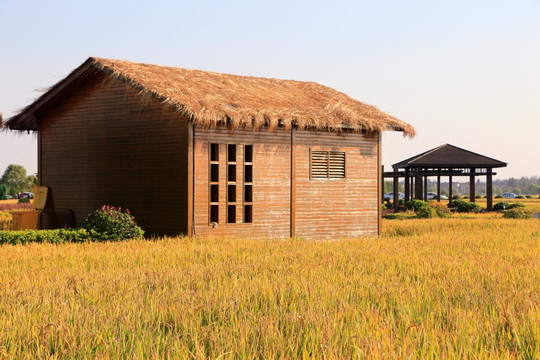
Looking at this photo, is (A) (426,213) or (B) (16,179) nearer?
(A) (426,213)

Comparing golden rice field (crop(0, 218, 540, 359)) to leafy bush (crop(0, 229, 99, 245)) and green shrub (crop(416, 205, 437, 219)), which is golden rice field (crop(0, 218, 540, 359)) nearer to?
leafy bush (crop(0, 229, 99, 245))

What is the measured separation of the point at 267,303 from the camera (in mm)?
6906

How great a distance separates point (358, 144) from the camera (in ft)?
62.2

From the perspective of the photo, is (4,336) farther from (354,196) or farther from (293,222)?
(354,196)

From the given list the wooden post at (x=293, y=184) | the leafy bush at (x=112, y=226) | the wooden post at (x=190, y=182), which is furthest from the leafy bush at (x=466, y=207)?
the leafy bush at (x=112, y=226)

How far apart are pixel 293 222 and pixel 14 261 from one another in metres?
8.11

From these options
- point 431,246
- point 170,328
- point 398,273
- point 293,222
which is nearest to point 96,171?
point 293,222

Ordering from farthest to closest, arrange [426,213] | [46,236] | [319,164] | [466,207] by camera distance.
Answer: [466,207] → [426,213] → [319,164] → [46,236]

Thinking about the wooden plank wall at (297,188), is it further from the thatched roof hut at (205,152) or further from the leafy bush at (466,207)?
the leafy bush at (466,207)

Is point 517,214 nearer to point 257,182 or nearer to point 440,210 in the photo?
point 440,210

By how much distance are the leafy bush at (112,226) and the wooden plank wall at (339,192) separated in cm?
449

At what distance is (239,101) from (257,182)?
2.04 m

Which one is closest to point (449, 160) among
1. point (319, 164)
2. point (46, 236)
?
point (319, 164)

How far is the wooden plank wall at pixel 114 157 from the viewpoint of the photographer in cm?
1616
